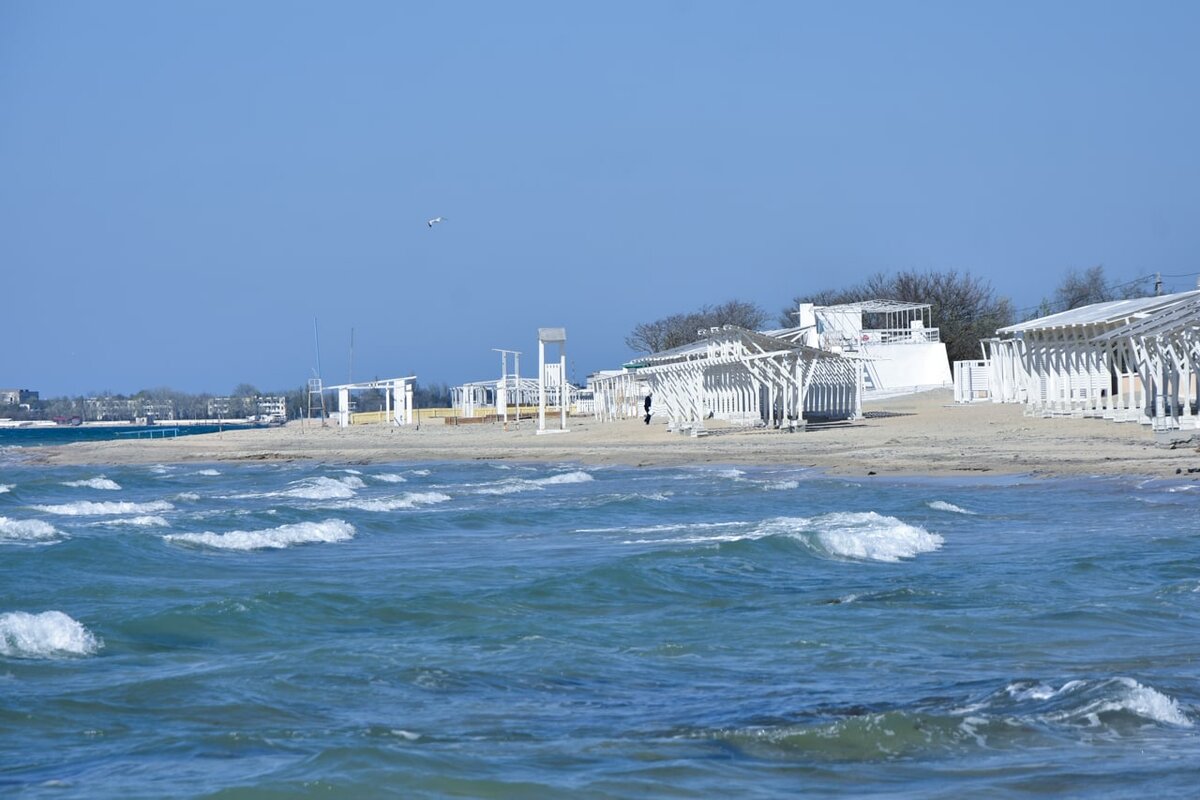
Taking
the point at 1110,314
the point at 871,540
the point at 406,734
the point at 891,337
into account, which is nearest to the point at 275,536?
the point at 871,540

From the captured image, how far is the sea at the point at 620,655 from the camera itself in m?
6.74

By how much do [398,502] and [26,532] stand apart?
20.6 feet

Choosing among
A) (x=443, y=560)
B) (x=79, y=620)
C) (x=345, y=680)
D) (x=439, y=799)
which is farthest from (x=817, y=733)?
(x=443, y=560)

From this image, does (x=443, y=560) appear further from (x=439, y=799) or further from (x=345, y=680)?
(x=439, y=799)

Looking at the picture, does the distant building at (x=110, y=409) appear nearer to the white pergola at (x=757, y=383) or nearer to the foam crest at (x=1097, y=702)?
the white pergola at (x=757, y=383)

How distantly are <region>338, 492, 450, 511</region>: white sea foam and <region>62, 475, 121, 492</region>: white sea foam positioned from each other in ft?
30.9

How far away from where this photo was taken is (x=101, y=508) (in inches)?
981

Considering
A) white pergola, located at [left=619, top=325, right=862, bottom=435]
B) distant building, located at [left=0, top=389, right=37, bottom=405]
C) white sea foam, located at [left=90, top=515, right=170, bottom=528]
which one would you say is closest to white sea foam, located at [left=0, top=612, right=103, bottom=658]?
white sea foam, located at [left=90, top=515, right=170, bottom=528]

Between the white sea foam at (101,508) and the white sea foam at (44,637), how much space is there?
1326 centimetres

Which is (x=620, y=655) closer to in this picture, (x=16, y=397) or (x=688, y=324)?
(x=688, y=324)

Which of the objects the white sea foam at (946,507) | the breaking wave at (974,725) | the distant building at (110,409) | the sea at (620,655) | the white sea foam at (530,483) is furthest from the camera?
the distant building at (110,409)

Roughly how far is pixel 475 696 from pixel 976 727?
114 inches

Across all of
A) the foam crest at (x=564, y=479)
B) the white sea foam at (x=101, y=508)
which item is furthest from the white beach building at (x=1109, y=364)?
the white sea foam at (x=101, y=508)

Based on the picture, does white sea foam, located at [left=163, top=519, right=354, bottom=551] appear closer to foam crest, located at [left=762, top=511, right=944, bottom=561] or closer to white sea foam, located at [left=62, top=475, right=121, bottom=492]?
foam crest, located at [left=762, top=511, right=944, bottom=561]
